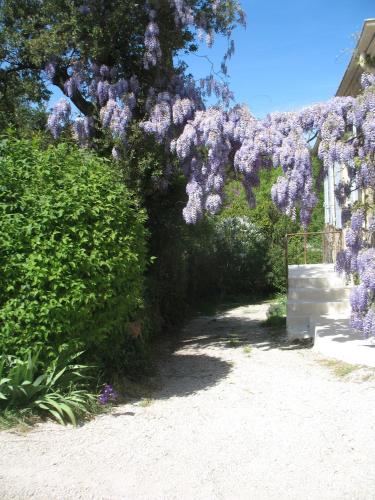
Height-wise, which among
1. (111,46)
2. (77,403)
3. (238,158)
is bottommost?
(77,403)

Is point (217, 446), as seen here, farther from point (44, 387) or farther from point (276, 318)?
point (276, 318)

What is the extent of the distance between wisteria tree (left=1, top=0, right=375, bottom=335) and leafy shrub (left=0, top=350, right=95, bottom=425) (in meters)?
3.17

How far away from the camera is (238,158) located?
7445 millimetres

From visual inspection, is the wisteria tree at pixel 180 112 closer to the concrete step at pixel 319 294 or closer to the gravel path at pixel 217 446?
the gravel path at pixel 217 446

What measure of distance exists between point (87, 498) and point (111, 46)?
667 centimetres

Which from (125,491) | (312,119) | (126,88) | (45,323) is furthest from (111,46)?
(125,491)

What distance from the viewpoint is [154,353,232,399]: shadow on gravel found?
6109 millimetres

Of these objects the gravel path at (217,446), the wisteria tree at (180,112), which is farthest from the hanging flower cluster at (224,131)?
the gravel path at (217,446)

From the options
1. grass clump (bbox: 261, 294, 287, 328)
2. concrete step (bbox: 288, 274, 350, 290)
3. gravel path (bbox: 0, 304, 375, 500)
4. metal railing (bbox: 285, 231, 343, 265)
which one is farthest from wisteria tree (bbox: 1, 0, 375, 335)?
metal railing (bbox: 285, 231, 343, 265)

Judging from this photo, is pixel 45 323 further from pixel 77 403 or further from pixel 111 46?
pixel 111 46

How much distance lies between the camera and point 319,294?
9.55 meters

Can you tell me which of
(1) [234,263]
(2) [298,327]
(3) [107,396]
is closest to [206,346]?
(2) [298,327]

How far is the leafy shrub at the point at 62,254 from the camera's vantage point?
187 inches

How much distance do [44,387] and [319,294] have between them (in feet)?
19.5
